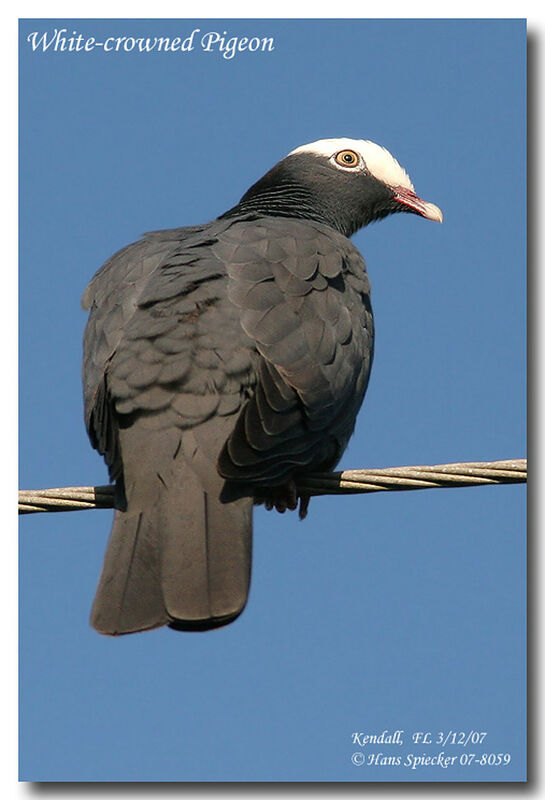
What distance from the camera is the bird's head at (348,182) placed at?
7.74 metres

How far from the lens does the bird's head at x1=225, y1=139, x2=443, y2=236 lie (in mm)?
7738

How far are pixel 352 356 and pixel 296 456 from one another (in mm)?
615

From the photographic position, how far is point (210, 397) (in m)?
5.16

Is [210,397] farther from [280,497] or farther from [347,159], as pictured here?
[347,159]

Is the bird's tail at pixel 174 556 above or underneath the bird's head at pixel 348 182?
underneath

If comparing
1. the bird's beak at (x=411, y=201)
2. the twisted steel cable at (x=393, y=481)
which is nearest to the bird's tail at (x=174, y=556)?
the twisted steel cable at (x=393, y=481)

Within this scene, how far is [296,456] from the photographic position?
17.5 feet

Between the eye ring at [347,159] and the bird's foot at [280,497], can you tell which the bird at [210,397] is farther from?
the eye ring at [347,159]

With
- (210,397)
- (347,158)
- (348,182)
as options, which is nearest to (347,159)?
(347,158)

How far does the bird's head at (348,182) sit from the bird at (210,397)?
1.65m

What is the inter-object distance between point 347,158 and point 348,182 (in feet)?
0.56

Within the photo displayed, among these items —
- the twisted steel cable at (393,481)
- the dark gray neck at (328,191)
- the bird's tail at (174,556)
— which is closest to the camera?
the twisted steel cable at (393,481)

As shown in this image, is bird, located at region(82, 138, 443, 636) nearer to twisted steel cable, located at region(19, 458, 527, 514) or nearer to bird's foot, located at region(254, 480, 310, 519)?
bird's foot, located at region(254, 480, 310, 519)

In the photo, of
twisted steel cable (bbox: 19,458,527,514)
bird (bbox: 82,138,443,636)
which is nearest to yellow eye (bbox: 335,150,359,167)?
bird (bbox: 82,138,443,636)
